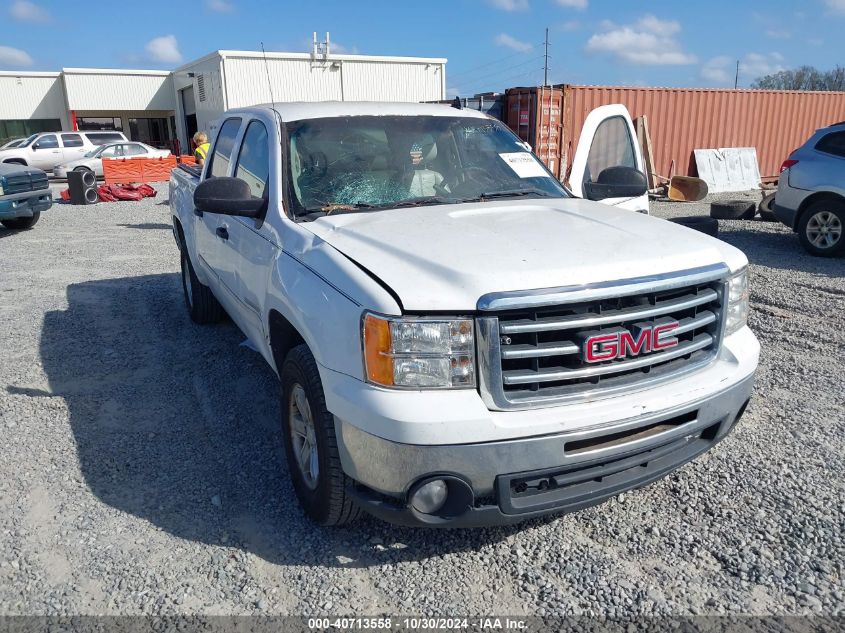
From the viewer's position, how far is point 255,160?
161 inches

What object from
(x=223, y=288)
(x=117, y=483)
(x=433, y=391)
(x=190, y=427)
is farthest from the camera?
(x=223, y=288)

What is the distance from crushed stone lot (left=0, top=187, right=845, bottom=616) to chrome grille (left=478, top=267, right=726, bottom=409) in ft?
2.68

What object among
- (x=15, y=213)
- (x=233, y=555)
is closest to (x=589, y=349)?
(x=233, y=555)

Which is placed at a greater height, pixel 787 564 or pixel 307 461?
pixel 307 461

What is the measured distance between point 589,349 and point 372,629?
1299 millimetres

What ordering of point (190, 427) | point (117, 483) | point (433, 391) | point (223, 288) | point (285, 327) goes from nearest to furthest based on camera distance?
point (433, 391) < point (285, 327) < point (117, 483) < point (190, 427) < point (223, 288)

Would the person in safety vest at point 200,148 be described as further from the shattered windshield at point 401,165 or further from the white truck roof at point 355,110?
the shattered windshield at point 401,165

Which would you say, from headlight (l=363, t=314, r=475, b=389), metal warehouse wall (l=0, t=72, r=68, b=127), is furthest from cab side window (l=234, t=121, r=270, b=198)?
metal warehouse wall (l=0, t=72, r=68, b=127)

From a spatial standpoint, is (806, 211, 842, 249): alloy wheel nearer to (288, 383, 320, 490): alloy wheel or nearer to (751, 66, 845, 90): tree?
(288, 383, 320, 490): alloy wheel

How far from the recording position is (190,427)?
4.18 metres

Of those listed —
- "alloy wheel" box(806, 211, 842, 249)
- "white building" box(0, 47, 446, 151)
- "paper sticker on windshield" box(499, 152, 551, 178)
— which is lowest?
"alloy wheel" box(806, 211, 842, 249)

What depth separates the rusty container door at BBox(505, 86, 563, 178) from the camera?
14.9m

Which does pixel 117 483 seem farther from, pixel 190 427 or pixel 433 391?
pixel 433 391

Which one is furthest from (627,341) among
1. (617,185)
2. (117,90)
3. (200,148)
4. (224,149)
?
(117,90)
